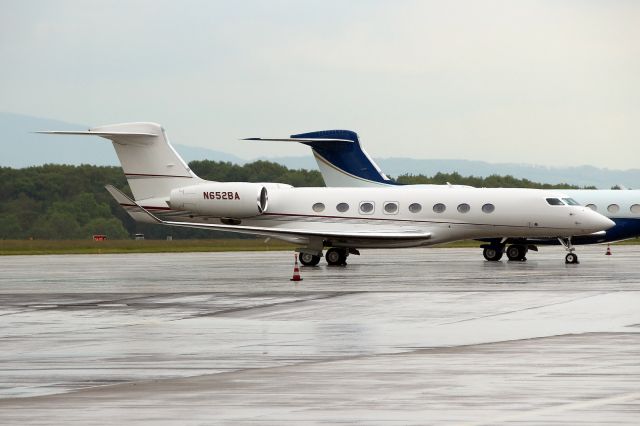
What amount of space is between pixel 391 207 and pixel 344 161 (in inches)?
498

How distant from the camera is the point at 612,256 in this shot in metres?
48.7

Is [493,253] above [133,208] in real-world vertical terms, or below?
below

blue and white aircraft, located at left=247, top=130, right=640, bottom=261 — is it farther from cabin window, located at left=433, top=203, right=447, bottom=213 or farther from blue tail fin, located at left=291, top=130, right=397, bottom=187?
cabin window, located at left=433, top=203, right=447, bottom=213

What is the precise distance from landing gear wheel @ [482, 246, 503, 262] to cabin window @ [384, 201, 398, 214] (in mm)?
3687

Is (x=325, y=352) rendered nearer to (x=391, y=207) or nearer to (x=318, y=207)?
(x=391, y=207)

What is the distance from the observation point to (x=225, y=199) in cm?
4322

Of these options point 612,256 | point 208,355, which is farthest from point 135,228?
point 208,355

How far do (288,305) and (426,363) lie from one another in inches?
379

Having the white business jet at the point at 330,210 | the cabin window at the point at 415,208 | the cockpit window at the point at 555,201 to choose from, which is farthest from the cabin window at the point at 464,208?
the cockpit window at the point at 555,201

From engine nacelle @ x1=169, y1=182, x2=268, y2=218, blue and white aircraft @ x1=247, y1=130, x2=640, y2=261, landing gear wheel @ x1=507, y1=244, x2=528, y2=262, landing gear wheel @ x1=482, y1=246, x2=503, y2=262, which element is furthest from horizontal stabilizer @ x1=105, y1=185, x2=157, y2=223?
landing gear wheel @ x1=507, y1=244, x2=528, y2=262

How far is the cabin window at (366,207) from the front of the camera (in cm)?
4347

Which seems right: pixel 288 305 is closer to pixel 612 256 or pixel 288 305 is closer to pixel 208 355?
pixel 208 355

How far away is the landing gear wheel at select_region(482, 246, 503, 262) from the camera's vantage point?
44406 mm

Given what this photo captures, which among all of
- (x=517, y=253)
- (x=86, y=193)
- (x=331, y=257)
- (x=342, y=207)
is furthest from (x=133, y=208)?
(x=86, y=193)
